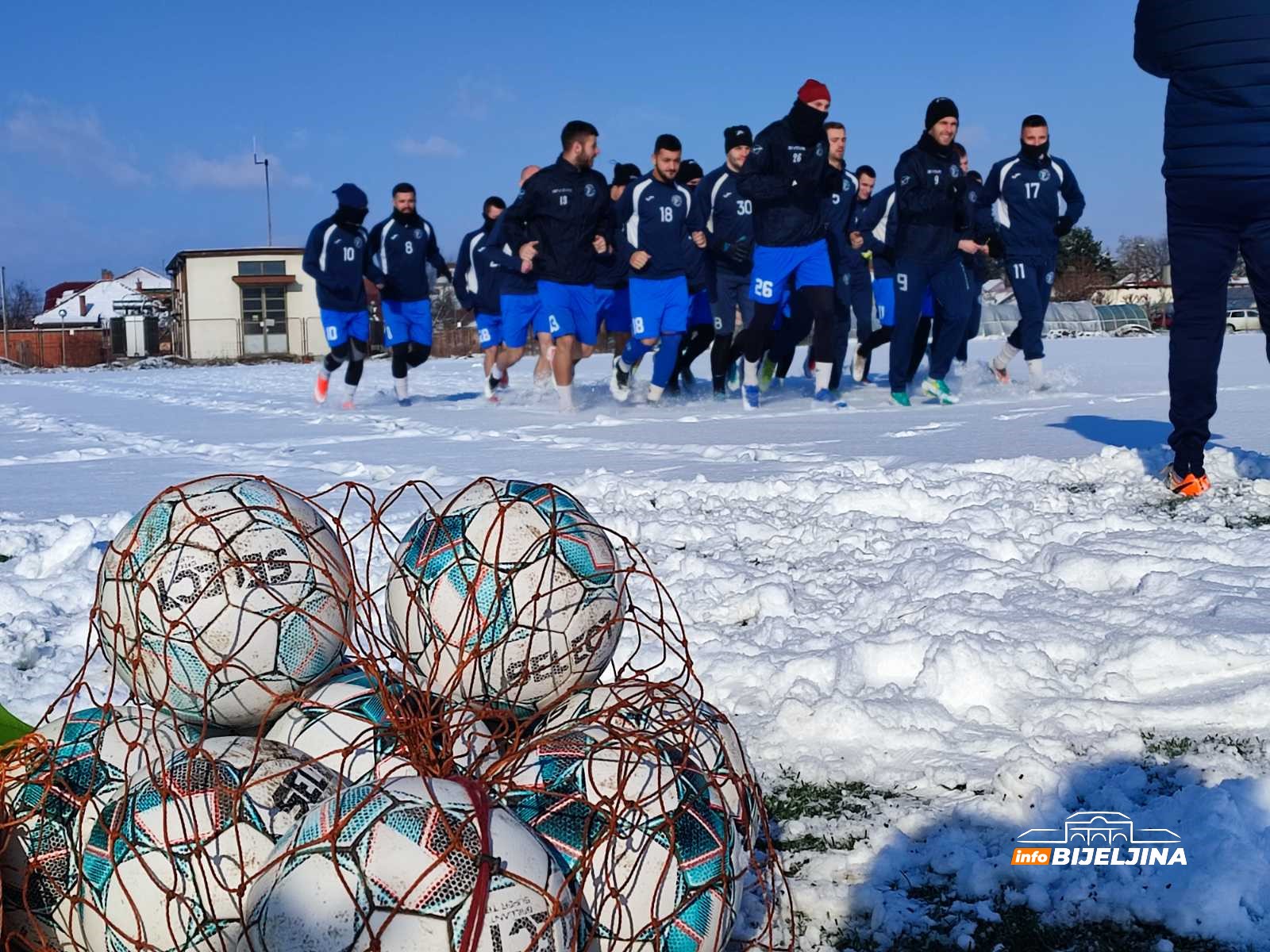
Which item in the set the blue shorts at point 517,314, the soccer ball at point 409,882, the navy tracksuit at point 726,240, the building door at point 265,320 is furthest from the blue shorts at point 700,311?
the building door at point 265,320

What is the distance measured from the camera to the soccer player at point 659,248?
11.8 m

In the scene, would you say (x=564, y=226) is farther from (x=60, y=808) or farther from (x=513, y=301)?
(x=60, y=808)

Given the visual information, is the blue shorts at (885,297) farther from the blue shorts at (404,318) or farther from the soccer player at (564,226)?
the blue shorts at (404,318)

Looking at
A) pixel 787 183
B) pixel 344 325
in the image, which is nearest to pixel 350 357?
pixel 344 325

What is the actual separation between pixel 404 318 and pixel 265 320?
137 feet

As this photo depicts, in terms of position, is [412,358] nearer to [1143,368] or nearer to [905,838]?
[1143,368]

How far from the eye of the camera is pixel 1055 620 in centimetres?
375

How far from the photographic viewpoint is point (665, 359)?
12.3 metres

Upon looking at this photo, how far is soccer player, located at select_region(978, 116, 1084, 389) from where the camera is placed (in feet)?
37.8

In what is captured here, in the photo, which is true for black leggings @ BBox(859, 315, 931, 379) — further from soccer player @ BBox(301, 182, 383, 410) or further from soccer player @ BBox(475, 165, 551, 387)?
soccer player @ BBox(301, 182, 383, 410)

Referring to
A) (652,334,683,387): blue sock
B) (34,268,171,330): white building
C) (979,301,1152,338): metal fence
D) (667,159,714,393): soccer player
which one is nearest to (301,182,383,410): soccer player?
(652,334,683,387): blue sock

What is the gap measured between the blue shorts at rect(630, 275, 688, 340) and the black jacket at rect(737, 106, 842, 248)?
73.5 inches

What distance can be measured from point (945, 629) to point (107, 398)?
1700 centimetres

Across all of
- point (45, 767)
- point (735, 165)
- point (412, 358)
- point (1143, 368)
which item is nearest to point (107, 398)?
point (412, 358)
